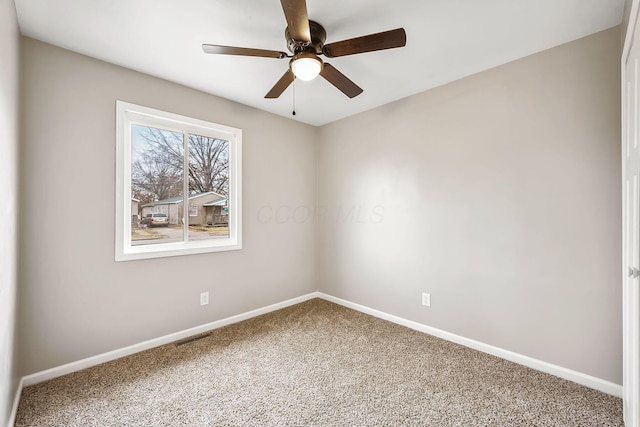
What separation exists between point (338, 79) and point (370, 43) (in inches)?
16.8

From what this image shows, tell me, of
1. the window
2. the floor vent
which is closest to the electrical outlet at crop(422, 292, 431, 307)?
the window

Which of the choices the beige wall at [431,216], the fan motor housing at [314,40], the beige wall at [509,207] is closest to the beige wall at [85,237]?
the beige wall at [431,216]

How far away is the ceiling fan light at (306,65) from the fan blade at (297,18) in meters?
0.09

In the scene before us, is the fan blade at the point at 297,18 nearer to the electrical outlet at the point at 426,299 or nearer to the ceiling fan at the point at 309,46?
the ceiling fan at the point at 309,46

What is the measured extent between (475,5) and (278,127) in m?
2.33

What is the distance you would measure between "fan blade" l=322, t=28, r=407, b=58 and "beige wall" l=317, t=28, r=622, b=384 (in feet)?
4.30

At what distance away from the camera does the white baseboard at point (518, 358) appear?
1888 mm

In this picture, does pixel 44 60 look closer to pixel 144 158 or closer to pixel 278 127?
pixel 144 158

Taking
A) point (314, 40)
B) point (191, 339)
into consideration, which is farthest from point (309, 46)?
point (191, 339)

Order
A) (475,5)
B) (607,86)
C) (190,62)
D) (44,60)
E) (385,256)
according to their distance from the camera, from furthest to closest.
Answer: (385,256) → (190,62) → (44,60) → (607,86) → (475,5)

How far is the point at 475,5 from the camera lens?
169 centimetres

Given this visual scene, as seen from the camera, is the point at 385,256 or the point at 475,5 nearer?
the point at 475,5

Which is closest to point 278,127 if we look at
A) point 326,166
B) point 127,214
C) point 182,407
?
point 326,166

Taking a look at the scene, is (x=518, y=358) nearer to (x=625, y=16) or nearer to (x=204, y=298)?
(x=625, y=16)
